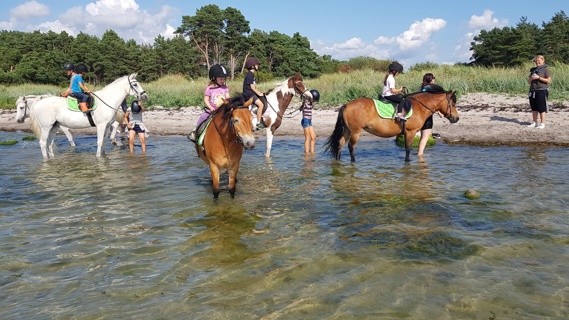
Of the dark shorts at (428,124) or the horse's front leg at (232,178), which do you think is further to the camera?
the dark shorts at (428,124)

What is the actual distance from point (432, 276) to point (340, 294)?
1.02 metres

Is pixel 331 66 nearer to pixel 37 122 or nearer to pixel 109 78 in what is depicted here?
pixel 109 78

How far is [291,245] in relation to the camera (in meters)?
5.21

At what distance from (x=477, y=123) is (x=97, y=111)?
13133mm

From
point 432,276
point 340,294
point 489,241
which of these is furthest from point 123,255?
point 489,241

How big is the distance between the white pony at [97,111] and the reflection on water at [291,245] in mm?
2651

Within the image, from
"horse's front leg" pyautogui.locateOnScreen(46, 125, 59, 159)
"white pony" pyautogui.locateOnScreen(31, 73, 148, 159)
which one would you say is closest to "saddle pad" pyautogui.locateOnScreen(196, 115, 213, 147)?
"white pony" pyautogui.locateOnScreen(31, 73, 148, 159)

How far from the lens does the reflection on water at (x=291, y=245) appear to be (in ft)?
12.4

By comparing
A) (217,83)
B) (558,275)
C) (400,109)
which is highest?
(217,83)

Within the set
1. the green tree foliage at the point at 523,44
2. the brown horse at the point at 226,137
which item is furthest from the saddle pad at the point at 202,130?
the green tree foliage at the point at 523,44

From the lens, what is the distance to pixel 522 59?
153 ft

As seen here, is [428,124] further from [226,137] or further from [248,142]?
[248,142]

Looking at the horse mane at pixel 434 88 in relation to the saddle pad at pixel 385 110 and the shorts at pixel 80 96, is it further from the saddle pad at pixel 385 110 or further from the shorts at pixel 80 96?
the shorts at pixel 80 96

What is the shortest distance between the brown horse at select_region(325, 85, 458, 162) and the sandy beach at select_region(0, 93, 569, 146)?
3506 mm
